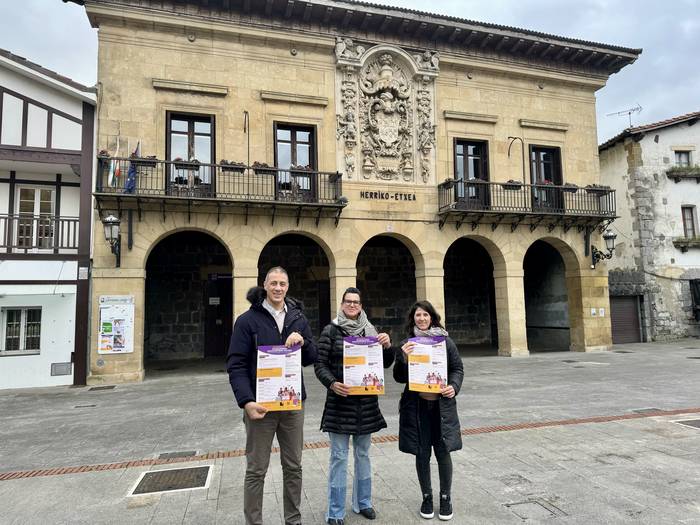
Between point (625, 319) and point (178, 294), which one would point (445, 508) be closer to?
point (178, 294)

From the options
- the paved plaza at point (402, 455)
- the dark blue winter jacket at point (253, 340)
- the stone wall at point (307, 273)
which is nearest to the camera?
the dark blue winter jacket at point (253, 340)

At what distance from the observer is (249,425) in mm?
3316

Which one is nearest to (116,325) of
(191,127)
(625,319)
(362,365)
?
(191,127)

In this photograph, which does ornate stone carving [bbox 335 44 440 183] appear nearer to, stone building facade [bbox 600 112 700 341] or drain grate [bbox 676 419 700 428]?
drain grate [bbox 676 419 700 428]

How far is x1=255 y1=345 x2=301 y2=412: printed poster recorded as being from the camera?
10.6 feet

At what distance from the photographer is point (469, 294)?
1912 cm

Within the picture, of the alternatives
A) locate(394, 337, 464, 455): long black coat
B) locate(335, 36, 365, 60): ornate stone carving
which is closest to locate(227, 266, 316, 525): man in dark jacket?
locate(394, 337, 464, 455): long black coat

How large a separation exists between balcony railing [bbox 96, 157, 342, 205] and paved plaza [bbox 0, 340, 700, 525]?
512cm

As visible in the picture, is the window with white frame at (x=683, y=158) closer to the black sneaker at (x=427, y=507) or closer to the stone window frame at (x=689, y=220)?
the stone window frame at (x=689, y=220)

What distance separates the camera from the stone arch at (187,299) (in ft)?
51.5

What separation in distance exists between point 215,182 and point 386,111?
5662mm

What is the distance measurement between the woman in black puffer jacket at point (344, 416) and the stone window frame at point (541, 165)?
13.8 metres

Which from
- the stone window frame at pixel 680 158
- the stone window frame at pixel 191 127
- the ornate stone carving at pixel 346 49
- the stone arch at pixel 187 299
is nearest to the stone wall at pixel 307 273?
the stone arch at pixel 187 299

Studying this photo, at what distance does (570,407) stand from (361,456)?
17.4ft
